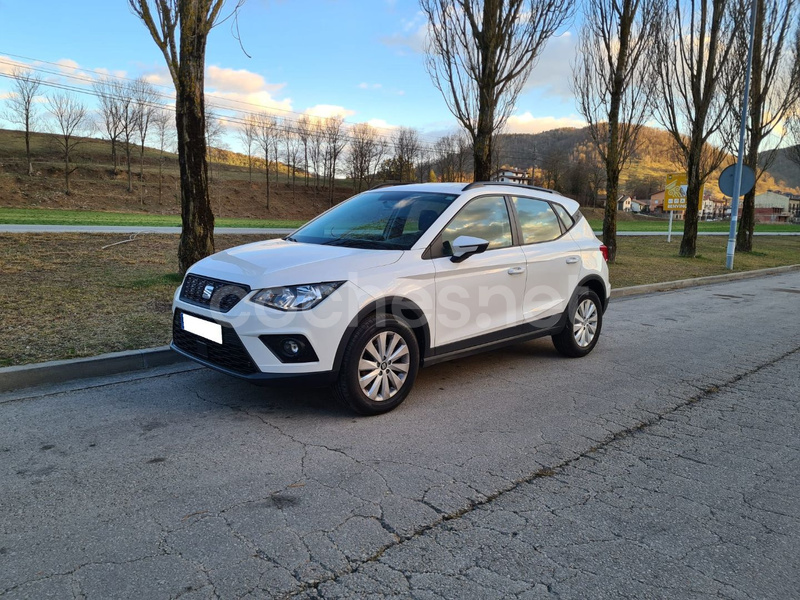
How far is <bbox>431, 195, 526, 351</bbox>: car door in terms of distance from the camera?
15.4 ft

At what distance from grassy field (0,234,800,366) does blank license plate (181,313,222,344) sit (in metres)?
1.53

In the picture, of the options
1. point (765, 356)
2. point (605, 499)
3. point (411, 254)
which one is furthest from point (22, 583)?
point (765, 356)

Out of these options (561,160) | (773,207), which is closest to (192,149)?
(561,160)

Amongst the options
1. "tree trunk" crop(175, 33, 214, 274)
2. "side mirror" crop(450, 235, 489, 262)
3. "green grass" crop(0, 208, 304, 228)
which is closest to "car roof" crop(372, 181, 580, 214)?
"side mirror" crop(450, 235, 489, 262)

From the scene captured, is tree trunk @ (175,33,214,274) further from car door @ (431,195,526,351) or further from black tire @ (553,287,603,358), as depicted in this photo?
black tire @ (553,287,603,358)

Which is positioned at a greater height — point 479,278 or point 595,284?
point 479,278

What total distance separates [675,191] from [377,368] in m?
27.0

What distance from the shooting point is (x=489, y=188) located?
Answer: 5.31 meters

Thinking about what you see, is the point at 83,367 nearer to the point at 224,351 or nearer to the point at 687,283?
the point at 224,351

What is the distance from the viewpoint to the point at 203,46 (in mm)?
8188

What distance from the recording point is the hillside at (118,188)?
49.1m

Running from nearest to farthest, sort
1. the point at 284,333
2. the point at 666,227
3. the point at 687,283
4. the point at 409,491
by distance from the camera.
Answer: the point at 409,491
the point at 284,333
the point at 687,283
the point at 666,227

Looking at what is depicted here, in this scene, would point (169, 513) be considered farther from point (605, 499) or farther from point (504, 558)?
point (605, 499)

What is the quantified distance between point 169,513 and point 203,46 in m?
A: 7.29
